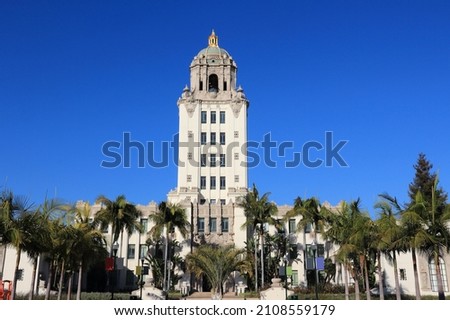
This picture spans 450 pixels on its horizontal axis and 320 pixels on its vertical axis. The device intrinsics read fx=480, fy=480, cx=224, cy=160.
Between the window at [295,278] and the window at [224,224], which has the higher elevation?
the window at [224,224]

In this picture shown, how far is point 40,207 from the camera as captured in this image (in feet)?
96.9

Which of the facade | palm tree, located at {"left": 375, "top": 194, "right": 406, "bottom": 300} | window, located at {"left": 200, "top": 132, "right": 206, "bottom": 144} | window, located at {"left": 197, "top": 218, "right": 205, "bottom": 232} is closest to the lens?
palm tree, located at {"left": 375, "top": 194, "right": 406, "bottom": 300}

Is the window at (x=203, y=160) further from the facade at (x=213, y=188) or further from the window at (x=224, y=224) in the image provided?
the window at (x=224, y=224)

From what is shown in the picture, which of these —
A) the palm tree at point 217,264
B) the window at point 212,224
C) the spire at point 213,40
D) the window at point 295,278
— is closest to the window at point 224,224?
the window at point 212,224

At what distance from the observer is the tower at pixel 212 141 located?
Result: 68375mm

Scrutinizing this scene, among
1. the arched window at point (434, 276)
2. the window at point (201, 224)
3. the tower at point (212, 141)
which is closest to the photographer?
the arched window at point (434, 276)

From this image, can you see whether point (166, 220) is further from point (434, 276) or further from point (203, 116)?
point (434, 276)

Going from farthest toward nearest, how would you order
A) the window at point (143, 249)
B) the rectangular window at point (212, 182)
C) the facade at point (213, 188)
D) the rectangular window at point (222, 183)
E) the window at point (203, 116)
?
the window at point (203, 116), the rectangular window at point (222, 183), the rectangular window at point (212, 182), the window at point (143, 249), the facade at point (213, 188)

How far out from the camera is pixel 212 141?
233ft

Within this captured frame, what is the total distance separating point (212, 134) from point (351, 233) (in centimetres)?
3641

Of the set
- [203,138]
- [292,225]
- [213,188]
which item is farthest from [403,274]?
[203,138]

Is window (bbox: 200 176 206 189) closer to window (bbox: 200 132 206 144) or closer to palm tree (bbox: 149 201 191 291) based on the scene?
window (bbox: 200 132 206 144)

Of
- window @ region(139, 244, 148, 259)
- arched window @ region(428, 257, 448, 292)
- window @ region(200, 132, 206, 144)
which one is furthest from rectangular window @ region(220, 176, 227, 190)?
arched window @ region(428, 257, 448, 292)

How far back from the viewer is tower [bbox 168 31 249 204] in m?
68.4
